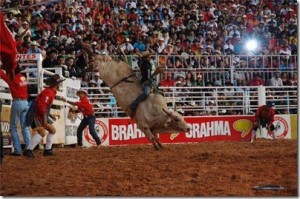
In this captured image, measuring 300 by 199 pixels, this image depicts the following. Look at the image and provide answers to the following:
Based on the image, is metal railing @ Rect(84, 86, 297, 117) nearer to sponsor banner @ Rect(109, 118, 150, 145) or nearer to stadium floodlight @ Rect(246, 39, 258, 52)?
sponsor banner @ Rect(109, 118, 150, 145)

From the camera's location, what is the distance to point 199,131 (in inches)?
645

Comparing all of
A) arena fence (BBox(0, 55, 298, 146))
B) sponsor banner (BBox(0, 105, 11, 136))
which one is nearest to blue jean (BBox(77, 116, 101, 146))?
arena fence (BBox(0, 55, 298, 146))

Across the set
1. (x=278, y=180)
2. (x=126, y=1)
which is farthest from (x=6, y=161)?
(x=126, y=1)

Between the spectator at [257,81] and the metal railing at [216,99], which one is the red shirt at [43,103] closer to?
the metal railing at [216,99]

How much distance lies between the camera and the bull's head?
39.4 ft

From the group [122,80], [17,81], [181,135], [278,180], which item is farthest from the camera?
[181,135]

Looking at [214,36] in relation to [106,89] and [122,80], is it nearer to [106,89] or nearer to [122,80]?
[106,89]

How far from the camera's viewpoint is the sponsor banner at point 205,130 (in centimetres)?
1566

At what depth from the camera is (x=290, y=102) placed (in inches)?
719

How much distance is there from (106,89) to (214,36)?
3.00 m

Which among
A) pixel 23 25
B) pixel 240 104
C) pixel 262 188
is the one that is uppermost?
pixel 23 25

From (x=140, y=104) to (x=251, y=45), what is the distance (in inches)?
212

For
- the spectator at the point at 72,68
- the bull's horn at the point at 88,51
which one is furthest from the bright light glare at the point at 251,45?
the bull's horn at the point at 88,51

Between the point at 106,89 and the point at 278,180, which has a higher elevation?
the point at 106,89
